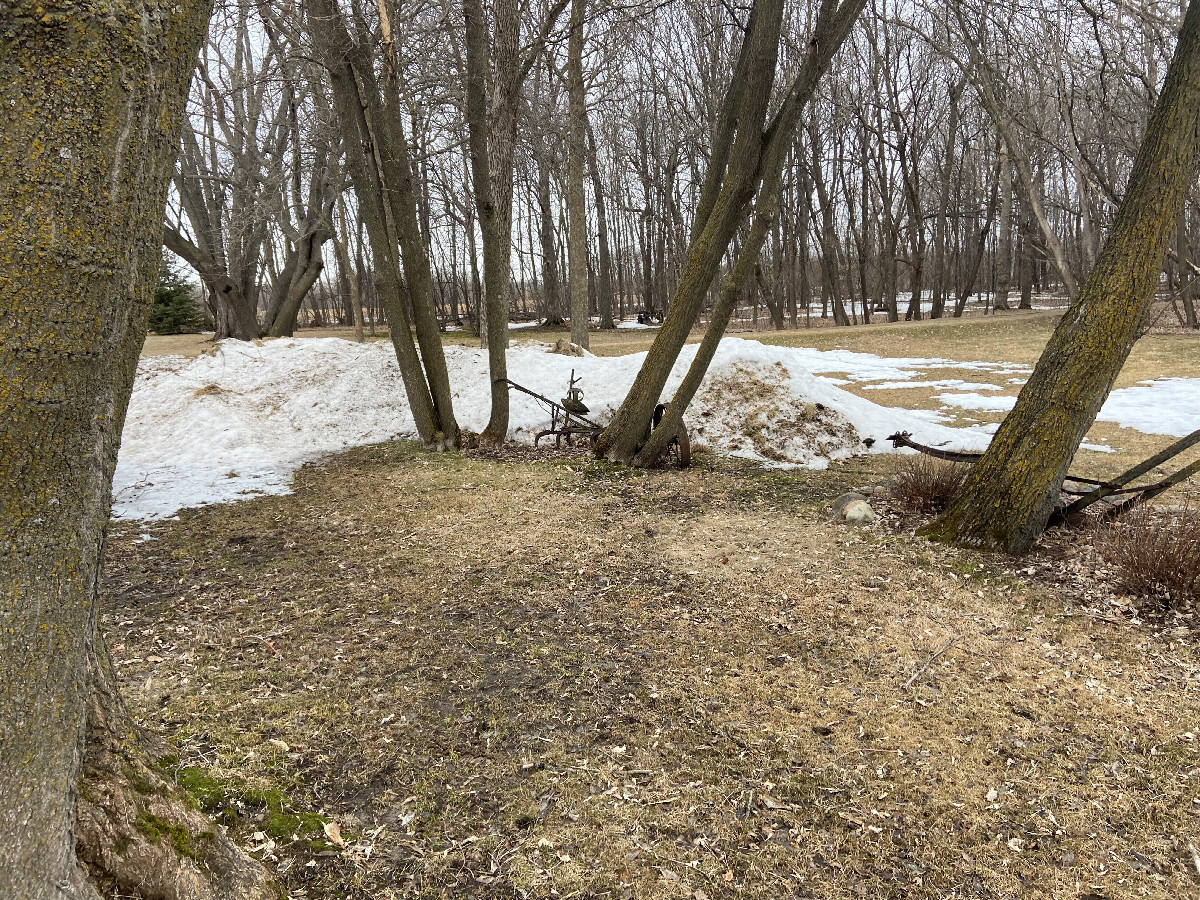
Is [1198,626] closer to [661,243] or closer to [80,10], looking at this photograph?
[80,10]

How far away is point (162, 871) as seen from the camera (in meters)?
1.61

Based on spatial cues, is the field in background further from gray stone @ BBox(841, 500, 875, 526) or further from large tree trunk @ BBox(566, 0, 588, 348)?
gray stone @ BBox(841, 500, 875, 526)

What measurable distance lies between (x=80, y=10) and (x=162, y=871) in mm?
1760

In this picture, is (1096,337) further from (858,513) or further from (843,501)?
(843,501)

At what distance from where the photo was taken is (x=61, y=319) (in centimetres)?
116

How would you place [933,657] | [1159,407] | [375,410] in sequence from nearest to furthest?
1. [933,657]
2. [1159,407]
3. [375,410]

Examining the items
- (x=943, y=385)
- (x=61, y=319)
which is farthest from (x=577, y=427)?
(x=943, y=385)

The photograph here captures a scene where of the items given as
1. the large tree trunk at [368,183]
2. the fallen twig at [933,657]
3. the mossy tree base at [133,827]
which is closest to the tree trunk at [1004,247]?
the large tree trunk at [368,183]

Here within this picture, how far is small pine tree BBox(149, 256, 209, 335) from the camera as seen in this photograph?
22.7m

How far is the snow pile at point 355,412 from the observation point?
24.0 feet

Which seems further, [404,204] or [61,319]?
[404,204]

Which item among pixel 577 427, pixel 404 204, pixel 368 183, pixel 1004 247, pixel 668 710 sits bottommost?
pixel 668 710

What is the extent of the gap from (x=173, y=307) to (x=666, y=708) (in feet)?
83.6

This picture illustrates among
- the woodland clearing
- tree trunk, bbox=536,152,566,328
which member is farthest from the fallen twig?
tree trunk, bbox=536,152,566,328
